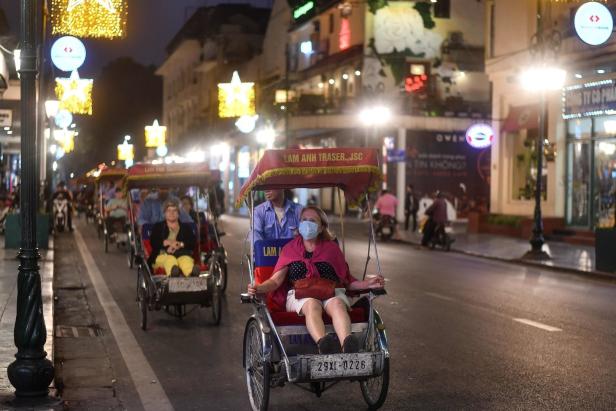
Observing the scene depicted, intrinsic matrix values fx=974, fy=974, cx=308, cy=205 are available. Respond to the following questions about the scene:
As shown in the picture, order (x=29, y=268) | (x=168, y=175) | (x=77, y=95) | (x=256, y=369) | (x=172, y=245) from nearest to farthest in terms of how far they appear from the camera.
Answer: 1. (x=256, y=369)
2. (x=29, y=268)
3. (x=172, y=245)
4. (x=168, y=175)
5. (x=77, y=95)

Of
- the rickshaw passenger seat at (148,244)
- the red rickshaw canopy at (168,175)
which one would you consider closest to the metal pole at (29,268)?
the rickshaw passenger seat at (148,244)

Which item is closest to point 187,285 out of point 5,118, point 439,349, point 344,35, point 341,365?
point 439,349

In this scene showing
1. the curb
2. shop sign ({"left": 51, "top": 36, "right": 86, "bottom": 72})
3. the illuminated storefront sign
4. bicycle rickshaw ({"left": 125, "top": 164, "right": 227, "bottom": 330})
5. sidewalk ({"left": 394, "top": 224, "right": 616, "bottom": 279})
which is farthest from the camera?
the illuminated storefront sign

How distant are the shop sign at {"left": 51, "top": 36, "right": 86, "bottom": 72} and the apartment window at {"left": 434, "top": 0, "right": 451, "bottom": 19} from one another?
27890mm

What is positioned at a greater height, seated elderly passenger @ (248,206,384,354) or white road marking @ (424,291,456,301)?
seated elderly passenger @ (248,206,384,354)

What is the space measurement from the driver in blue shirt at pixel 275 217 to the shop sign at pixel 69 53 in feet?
36.5

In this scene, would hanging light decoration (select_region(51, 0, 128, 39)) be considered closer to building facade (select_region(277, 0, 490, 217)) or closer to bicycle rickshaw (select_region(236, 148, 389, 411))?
bicycle rickshaw (select_region(236, 148, 389, 411))

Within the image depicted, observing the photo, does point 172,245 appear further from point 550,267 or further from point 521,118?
point 521,118

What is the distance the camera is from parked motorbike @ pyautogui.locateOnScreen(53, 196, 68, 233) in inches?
1352

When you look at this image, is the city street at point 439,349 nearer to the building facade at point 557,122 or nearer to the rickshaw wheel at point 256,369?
the rickshaw wheel at point 256,369

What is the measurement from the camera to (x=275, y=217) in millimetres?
10688

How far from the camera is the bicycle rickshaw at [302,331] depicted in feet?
23.0

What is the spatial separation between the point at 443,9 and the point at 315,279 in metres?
40.1

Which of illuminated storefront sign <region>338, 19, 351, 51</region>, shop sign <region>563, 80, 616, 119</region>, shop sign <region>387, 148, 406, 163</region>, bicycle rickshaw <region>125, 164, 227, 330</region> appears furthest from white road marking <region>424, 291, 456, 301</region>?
illuminated storefront sign <region>338, 19, 351, 51</region>
